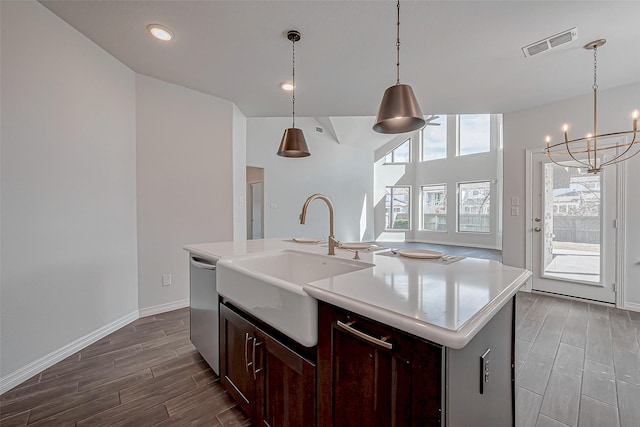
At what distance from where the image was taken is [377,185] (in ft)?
30.6

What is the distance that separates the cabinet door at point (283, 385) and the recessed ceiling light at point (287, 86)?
2.66 m

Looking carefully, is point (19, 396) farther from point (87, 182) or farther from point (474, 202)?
point (474, 202)

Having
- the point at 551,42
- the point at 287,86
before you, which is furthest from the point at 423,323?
the point at 287,86

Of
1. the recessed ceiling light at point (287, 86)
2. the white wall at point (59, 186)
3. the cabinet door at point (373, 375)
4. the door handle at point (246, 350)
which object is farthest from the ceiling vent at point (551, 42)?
the white wall at point (59, 186)

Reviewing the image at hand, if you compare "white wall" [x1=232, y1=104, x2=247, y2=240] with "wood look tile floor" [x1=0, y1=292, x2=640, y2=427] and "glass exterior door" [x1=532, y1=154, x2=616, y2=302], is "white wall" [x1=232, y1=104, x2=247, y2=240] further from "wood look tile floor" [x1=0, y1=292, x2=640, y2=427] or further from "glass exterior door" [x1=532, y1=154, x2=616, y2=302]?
"glass exterior door" [x1=532, y1=154, x2=616, y2=302]

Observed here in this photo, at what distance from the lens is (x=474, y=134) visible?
822 centimetres

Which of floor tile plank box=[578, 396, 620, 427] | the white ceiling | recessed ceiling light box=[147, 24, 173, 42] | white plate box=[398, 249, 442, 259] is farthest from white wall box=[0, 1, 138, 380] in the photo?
floor tile plank box=[578, 396, 620, 427]

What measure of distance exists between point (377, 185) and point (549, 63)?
6.78 meters

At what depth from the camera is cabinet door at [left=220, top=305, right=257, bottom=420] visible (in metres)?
1.32

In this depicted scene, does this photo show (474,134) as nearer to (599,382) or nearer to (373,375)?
(599,382)

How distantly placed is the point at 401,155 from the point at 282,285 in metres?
9.53

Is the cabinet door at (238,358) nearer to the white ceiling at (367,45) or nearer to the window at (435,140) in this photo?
the white ceiling at (367,45)

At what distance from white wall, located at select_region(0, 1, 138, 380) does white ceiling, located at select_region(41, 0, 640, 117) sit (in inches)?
10.1

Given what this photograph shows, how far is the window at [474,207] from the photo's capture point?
796cm
